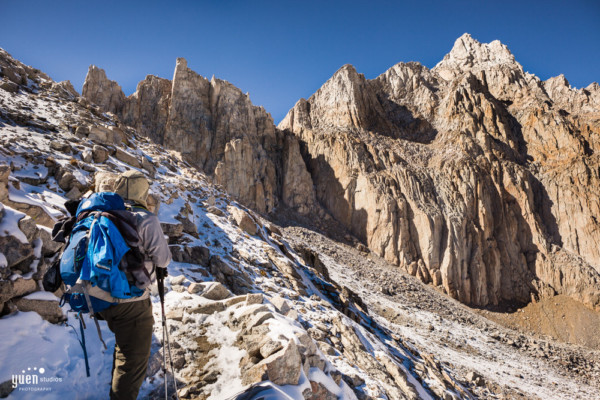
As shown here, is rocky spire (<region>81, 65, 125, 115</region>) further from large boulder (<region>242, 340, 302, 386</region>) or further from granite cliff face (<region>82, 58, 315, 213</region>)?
large boulder (<region>242, 340, 302, 386</region>)

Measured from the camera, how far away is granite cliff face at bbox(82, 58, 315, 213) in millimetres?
43531

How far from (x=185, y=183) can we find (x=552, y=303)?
44.0 metres

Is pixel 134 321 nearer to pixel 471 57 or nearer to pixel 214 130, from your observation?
pixel 214 130

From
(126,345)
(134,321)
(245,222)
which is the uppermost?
(245,222)

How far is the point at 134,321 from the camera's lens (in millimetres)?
3385

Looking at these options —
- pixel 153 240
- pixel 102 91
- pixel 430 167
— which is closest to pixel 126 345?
pixel 153 240

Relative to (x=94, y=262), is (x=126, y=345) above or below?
below

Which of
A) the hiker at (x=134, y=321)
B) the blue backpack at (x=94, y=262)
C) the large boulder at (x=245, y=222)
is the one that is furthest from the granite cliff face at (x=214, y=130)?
the blue backpack at (x=94, y=262)

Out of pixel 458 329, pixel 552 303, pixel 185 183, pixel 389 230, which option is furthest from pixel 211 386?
pixel 552 303

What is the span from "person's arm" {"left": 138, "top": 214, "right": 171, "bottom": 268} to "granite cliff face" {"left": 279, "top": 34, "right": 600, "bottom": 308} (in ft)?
124

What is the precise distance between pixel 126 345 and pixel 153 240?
1182 millimetres

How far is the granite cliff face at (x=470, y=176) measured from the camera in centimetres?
3859

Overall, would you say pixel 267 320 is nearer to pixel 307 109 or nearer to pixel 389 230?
pixel 389 230

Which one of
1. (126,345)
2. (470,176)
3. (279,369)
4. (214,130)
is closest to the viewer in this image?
(126,345)
